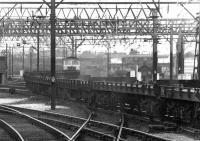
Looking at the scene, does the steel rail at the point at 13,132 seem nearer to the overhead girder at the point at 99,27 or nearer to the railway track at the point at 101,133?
the railway track at the point at 101,133

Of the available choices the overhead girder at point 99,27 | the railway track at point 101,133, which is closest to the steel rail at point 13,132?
the railway track at point 101,133

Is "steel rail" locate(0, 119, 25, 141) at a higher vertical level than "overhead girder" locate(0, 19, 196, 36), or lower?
lower

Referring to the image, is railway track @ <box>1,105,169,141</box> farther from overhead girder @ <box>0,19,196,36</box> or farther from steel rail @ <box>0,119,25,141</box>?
overhead girder @ <box>0,19,196,36</box>

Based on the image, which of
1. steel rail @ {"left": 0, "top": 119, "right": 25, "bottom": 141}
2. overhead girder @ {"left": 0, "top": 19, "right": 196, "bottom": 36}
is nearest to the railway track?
steel rail @ {"left": 0, "top": 119, "right": 25, "bottom": 141}

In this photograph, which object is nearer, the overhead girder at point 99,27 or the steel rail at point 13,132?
the steel rail at point 13,132

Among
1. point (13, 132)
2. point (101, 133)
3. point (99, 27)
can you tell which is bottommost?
point (13, 132)

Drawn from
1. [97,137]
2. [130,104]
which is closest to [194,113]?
[97,137]

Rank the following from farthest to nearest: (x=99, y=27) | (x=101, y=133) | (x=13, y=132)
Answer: (x=99, y=27) → (x=13, y=132) → (x=101, y=133)

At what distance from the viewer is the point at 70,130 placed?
18938mm

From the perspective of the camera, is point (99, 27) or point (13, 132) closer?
point (13, 132)

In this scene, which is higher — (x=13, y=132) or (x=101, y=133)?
(x=101, y=133)

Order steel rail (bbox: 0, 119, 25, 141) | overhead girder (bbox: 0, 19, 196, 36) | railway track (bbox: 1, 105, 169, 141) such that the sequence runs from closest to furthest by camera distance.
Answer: railway track (bbox: 1, 105, 169, 141) → steel rail (bbox: 0, 119, 25, 141) → overhead girder (bbox: 0, 19, 196, 36)

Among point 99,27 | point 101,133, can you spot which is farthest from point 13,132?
point 99,27

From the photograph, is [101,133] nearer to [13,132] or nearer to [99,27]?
[13,132]
